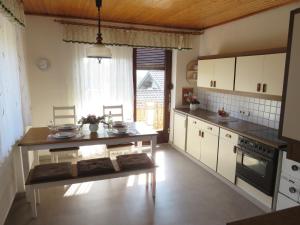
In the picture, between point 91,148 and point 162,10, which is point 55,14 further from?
point 91,148

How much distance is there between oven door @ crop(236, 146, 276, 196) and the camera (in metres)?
2.57

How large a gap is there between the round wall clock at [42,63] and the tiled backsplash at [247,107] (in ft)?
9.94

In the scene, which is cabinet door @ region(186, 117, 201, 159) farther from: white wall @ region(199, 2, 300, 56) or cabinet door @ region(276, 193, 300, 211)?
cabinet door @ region(276, 193, 300, 211)

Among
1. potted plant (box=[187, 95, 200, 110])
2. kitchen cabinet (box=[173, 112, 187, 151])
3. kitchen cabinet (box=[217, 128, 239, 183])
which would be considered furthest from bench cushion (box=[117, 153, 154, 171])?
potted plant (box=[187, 95, 200, 110])

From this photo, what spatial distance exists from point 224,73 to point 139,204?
2.35m

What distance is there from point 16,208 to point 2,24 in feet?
6.76

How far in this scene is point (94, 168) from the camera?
266cm

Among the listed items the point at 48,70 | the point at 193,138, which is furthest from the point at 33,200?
the point at 193,138

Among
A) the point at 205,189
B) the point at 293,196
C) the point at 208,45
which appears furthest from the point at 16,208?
the point at 208,45

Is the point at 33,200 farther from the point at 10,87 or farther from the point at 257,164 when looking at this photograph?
the point at 257,164

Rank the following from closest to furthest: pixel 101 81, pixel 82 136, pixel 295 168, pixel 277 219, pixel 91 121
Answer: pixel 277 219 < pixel 295 168 < pixel 82 136 < pixel 91 121 < pixel 101 81

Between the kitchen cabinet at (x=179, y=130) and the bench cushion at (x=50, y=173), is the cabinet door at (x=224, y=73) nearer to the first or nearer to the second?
the kitchen cabinet at (x=179, y=130)

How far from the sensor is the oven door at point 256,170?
2.57m

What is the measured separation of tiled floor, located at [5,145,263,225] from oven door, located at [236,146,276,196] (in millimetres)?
310
